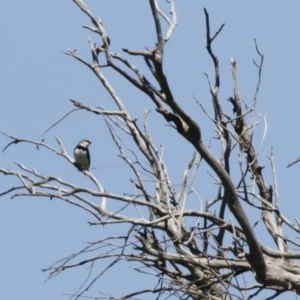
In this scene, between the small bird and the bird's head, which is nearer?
the small bird

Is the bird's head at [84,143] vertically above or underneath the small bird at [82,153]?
above

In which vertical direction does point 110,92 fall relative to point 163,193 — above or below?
above

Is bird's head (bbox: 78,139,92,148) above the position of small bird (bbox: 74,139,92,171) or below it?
above

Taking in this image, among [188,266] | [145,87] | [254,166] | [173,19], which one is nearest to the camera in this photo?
[145,87]

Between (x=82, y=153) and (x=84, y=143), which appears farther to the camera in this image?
(x=84, y=143)

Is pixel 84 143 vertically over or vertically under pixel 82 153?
over

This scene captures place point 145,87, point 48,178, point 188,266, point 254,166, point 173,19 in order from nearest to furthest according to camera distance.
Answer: point 145,87 → point 173,19 → point 48,178 → point 188,266 → point 254,166

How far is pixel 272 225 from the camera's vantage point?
5.58 m

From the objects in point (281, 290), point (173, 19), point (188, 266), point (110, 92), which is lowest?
point (281, 290)

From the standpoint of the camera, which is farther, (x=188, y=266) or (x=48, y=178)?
(x=188, y=266)

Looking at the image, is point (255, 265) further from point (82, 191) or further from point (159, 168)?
point (159, 168)

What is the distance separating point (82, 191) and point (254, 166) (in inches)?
56.5

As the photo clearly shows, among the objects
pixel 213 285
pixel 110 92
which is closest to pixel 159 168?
pixel 110 92

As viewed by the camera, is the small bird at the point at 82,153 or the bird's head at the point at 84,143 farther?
the bird's head at the point at 84,143
